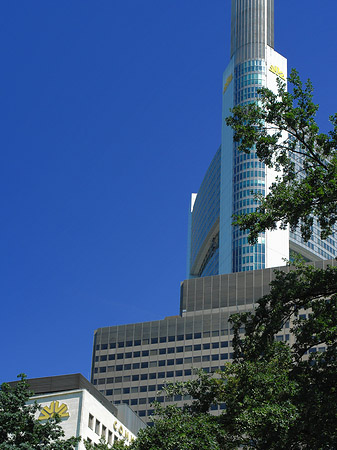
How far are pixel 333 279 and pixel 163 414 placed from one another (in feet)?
38.5

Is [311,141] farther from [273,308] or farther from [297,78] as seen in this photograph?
[273,308]

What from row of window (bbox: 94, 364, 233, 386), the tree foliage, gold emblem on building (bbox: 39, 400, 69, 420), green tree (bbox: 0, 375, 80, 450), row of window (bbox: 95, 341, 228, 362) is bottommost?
green tree (bbox: 0, 375, 80, 450)

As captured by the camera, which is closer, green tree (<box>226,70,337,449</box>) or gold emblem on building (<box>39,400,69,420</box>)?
green tree (<box>226,70,337,449</box>)

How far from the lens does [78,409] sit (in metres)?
74.5

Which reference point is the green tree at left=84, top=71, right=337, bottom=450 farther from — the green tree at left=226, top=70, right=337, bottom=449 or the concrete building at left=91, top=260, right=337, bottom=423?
the concrete building at left=91, top=260, right=337, bottom=423

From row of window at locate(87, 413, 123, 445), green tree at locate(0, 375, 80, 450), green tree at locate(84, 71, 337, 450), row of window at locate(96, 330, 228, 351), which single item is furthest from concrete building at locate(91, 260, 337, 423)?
green tree at locate(84, 71, 337, 450)

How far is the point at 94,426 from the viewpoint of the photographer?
3024 inches

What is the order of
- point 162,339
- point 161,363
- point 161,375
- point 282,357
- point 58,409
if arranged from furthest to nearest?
point 162,339
point 161,363
point 161,375
point 58,409
point 282,357

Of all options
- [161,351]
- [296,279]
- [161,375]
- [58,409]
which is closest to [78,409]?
[58,409]

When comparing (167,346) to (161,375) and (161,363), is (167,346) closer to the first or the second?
(161,363)

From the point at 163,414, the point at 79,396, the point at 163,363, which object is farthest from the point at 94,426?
the point at 163,363

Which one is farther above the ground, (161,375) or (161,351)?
(161,351)

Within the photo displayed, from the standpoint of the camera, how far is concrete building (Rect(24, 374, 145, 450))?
7381 cm

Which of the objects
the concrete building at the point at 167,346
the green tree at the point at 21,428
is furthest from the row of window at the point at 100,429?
the concrete building at the point at 167,346
